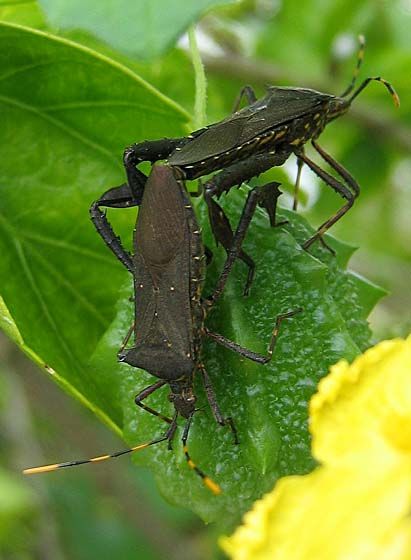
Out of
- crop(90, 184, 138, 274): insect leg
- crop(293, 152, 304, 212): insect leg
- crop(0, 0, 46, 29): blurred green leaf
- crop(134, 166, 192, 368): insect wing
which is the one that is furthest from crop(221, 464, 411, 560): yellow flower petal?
crop(0, 0, 46, 29): blurred green leaf

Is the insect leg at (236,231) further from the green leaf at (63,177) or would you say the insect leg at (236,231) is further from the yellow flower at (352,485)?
the yellow flower at (352,485)

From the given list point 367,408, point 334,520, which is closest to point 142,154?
point 367,408

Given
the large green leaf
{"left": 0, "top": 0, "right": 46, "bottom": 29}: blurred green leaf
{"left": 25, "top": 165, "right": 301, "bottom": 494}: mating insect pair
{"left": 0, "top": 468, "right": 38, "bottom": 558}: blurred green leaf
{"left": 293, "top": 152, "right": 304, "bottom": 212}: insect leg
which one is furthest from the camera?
{"left": 0, "top": 468, "right": 38, "bottom": 558}: blurred green leaf

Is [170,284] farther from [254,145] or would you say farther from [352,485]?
[352,485]

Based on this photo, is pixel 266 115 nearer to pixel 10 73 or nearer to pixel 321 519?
pixel 10 73

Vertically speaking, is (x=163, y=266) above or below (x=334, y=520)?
below

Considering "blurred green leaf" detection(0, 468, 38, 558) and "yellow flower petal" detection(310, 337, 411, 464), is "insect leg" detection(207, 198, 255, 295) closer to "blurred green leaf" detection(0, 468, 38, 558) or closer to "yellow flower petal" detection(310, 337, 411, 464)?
"yellow flower petal" detection(310, 337, 411, 464)
